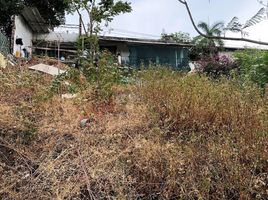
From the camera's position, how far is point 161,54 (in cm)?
1889

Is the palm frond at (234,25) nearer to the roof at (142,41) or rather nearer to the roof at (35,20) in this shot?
the roof at (35,20)

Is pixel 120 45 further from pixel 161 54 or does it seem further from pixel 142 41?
pixel 161 54

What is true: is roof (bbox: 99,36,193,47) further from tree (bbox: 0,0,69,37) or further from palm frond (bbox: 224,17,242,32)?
palm frond (bbox: 224,17,242,32)

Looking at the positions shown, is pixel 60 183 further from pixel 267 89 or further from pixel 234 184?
pixel 267 89

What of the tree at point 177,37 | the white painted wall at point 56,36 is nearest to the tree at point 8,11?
the white painted wall at point 56,36

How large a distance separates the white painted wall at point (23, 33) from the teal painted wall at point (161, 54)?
457 centimetres

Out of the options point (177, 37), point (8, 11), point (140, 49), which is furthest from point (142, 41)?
point (8, 11)

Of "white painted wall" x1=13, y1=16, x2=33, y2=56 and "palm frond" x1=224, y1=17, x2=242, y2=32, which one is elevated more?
"white painted wall" x1=13, y1=16, x2=33, y2=56

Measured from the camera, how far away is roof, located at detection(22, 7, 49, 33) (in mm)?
15328

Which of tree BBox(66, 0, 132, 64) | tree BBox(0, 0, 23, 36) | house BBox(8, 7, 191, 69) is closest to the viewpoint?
tree BBox(66, 0, 132, 64)

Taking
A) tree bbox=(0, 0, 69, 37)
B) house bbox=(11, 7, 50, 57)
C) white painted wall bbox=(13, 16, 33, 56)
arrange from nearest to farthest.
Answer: tree bbox=(0, 0, 69, 37), house bbox=(11, 7, 50, 57), white painted wall bbox=(13, 16, 33, 56)

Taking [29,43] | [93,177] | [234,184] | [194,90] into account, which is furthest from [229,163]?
[29,43]

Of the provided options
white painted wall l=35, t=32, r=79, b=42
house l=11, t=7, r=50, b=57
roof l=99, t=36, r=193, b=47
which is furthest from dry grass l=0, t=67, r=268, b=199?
white painted wall l=35, t=32, r=79, b=42

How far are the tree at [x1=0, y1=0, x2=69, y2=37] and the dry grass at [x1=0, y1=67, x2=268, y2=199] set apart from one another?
853cm
